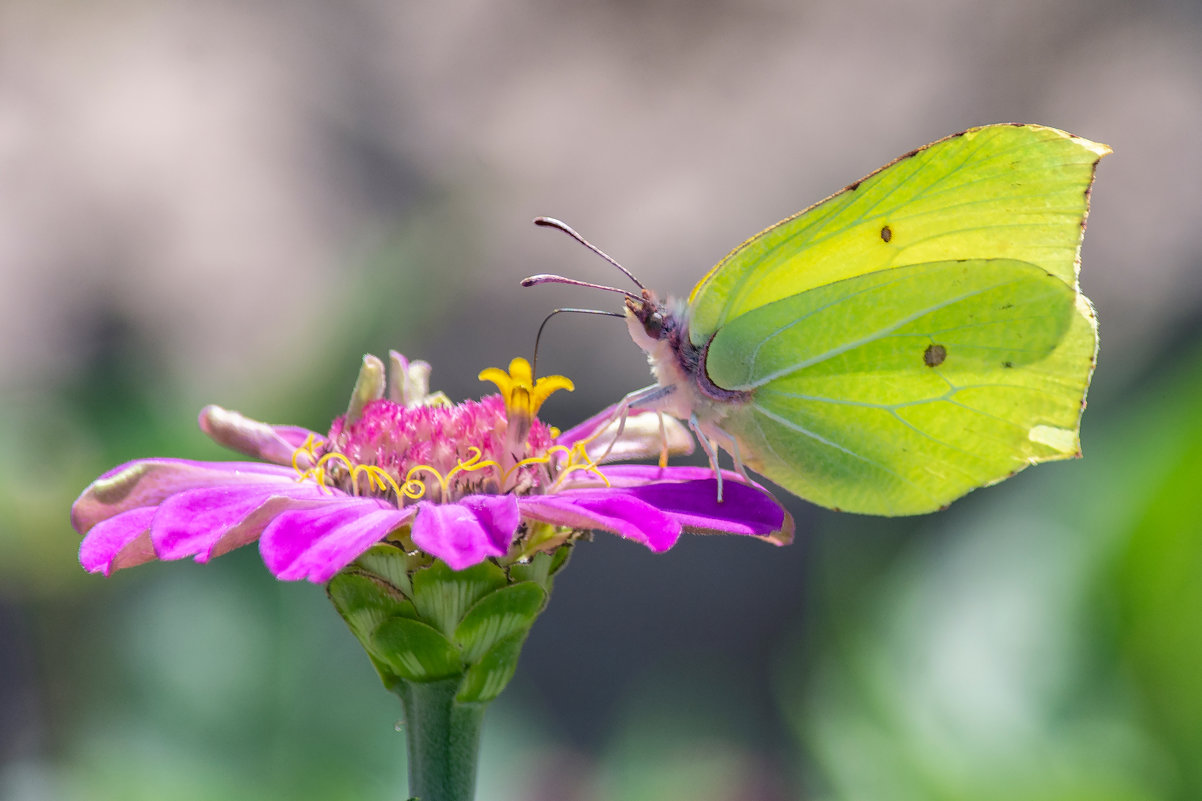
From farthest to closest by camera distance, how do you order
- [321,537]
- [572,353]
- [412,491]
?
[572,353]
[412,491]
[321,537]

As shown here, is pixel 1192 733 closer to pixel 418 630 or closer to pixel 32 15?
pixel 418 630

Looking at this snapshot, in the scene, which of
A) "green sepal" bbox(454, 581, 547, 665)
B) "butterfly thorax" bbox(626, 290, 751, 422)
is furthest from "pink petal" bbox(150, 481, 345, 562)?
"butterfly thorax" bbox(626, 290, 751, 422)

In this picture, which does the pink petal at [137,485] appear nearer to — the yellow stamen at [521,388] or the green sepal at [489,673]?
the yellow stamen at [521,388]

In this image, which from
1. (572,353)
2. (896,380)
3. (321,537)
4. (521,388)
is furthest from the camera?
(572,353)

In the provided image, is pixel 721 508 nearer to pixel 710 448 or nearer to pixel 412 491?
pixel 710 448

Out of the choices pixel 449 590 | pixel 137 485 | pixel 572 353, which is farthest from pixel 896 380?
pixel 572 353

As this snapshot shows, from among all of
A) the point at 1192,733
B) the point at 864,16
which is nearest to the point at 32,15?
the point at 864,16

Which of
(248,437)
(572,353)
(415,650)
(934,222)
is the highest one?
(572,353)
